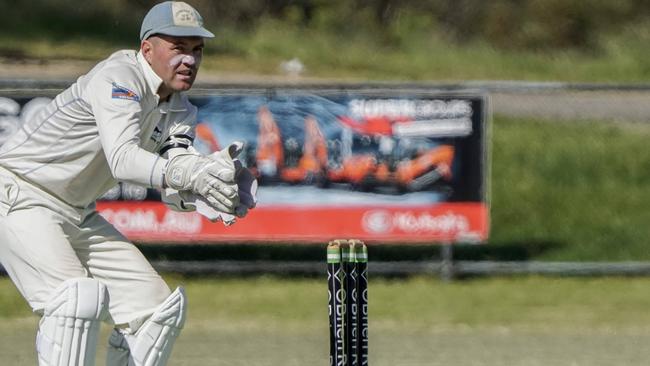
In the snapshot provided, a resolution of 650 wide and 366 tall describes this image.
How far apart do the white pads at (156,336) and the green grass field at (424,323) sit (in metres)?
2.99

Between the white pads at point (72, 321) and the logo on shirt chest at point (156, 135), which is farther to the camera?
the logo on shirt chest at point (156, 135)

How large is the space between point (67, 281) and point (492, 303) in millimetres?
6742

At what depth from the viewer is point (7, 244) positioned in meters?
6.61

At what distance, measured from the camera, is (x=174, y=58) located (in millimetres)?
6402

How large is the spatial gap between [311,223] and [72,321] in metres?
6.42

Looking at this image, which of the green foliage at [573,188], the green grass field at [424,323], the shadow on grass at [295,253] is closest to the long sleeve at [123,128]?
the green grass field at [424,323]

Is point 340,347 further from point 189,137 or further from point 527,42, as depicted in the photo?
point 527,42

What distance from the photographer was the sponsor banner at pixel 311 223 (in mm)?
12664

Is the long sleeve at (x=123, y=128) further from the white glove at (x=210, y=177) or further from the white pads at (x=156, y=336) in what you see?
the white pads at (x=156, y=336)

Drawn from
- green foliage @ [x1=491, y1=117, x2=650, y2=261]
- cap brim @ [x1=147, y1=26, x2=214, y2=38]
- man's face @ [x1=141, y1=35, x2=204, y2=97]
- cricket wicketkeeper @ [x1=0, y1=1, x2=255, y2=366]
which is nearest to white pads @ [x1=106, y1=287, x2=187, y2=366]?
cricket wicketkeeper @ [x1=0, y1=1, x2=255, y2=366]

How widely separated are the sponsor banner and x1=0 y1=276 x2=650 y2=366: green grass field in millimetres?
493

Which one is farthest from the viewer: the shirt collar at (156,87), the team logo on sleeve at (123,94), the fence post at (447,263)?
the fence post at (447,263)

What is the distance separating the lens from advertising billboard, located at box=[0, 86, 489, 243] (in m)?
12.6

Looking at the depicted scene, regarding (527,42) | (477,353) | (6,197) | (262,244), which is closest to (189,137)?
(6,197)
